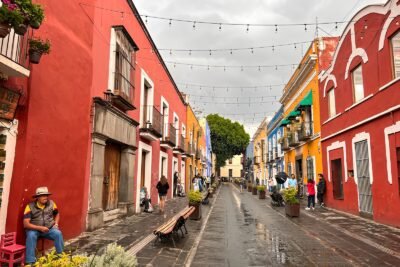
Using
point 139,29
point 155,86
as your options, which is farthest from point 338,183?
point 139,29

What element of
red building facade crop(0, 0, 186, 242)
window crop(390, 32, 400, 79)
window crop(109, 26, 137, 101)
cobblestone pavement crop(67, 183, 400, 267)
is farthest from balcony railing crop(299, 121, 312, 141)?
window crop(109, 26, 137, 101)

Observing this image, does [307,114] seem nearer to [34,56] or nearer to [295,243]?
[295,243]

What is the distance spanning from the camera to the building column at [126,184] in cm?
1077

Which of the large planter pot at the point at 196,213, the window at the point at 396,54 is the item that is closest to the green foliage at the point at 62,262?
the large planter pot at the point at 196,213

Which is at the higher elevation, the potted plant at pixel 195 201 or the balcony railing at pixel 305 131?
the balcony railing at pixel 305 131

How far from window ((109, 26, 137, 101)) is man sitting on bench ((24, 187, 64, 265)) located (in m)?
4.67

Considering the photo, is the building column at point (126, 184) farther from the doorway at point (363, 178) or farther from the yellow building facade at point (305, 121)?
the yellow building facade at point (305, 121)

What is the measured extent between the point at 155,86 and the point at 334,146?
835cm

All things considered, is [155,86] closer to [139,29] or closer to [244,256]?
[139,29]

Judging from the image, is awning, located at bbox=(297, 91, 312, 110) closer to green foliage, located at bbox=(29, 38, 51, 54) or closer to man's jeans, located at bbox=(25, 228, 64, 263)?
green foliage, located at bbox=(29, 38, 51, 54)

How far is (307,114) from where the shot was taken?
772 inches

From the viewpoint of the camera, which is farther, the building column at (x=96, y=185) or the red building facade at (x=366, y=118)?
the red building facade at (x=366, y=118)

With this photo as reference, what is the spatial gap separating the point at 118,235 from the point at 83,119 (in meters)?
2.86

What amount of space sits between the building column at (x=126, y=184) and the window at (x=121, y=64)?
192 cm
